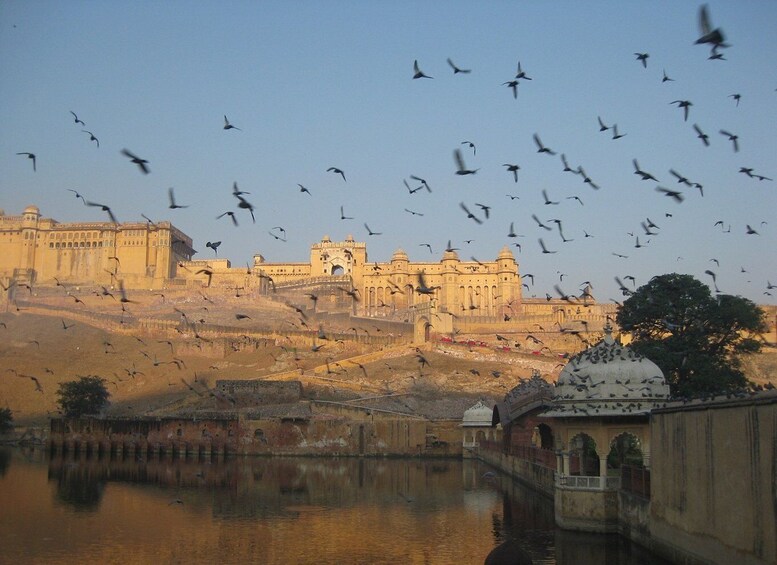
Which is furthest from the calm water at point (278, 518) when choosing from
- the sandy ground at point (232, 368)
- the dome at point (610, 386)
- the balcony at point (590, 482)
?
the sandy ground at point (232, 368)

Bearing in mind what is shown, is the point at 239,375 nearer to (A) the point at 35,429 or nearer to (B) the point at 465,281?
(A) the point at 35,429

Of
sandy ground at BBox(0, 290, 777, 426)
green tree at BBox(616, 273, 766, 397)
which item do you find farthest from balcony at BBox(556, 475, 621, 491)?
sandy ground at BBox(0, 290, 777, 426)

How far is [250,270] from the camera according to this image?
101 meters

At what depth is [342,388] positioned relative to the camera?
2253 inches

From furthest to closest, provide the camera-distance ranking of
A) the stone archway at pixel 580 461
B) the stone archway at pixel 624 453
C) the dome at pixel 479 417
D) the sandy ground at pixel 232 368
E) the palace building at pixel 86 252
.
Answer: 1. the palace building at pixel 86 252
2. the sandy ground at pixel 232 368
3. the dome at pixel 479 417
4. the stone archway at pixel 624 453
5. the stone archway at pixel 580 461

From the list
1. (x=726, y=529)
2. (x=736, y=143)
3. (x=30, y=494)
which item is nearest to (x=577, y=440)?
(x=726, y=529)

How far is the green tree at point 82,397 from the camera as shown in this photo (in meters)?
52.8

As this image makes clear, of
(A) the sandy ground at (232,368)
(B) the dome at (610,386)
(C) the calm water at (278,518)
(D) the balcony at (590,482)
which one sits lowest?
(C) the calm water at (278,518)

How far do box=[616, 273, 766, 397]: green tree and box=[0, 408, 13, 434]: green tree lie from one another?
3713cm

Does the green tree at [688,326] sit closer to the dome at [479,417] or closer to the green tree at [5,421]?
the dome at [479,417]

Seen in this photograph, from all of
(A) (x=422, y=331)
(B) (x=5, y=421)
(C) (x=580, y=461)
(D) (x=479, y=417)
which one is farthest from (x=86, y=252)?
(C) (x=580, y=461)

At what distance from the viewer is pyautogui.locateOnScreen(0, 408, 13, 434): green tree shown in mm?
51906

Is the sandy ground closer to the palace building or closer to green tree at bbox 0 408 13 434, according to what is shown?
green tree at bbox 0 408 13 434

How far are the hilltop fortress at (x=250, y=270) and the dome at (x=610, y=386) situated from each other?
237ft
